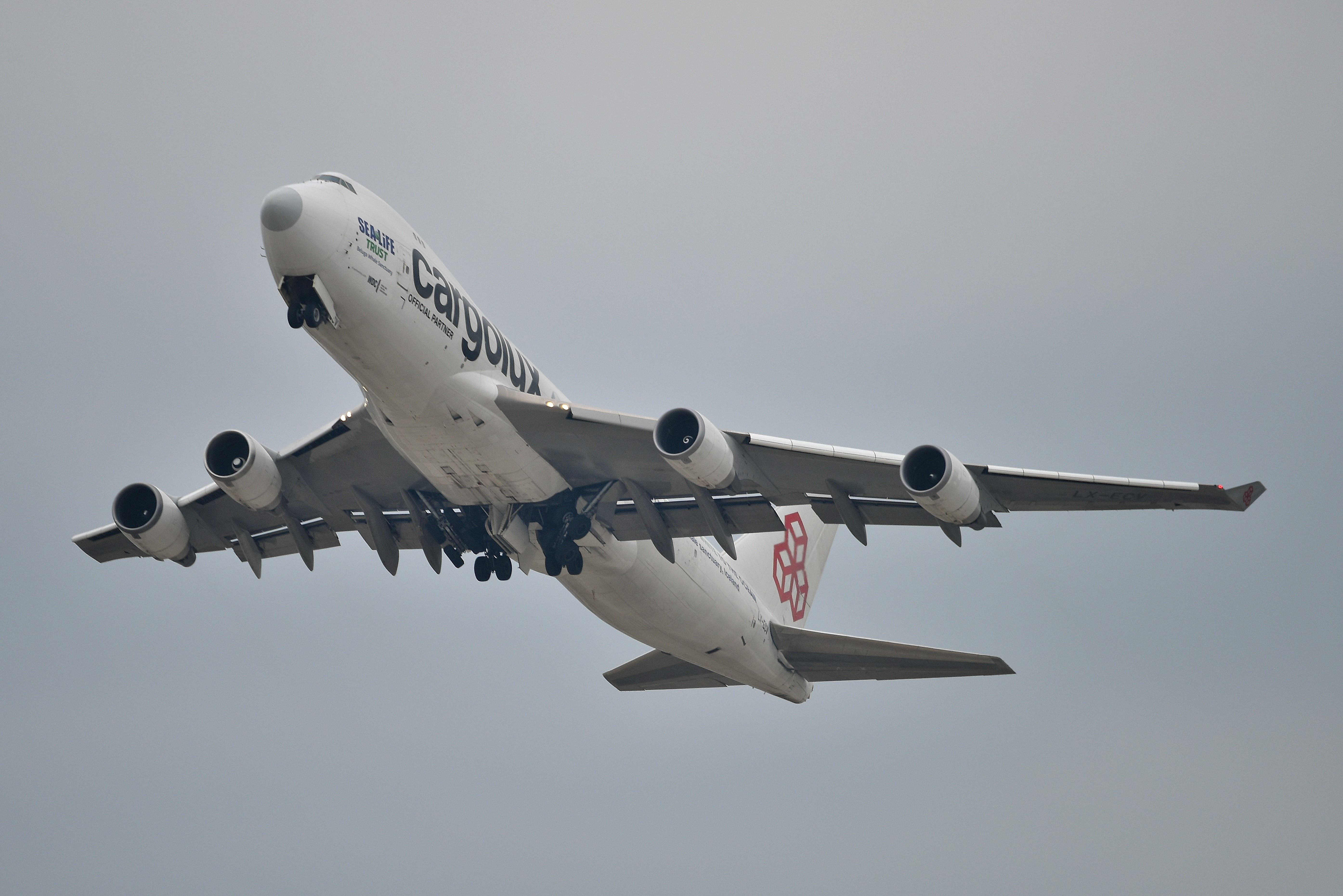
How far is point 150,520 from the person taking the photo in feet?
81.4

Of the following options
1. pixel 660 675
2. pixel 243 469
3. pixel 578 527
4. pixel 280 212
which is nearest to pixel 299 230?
pixel 280 212

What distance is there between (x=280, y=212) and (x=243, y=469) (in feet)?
22.5

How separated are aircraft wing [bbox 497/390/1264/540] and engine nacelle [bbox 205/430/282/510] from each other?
18.2 feet

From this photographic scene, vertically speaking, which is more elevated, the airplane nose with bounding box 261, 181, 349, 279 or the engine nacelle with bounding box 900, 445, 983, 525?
the airplane nose with bounding box 261, 181, 349, 279

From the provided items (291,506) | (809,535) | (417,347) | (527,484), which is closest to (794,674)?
(809,535)

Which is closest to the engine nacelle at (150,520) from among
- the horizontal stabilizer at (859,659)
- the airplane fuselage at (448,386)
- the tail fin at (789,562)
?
the airplane fuselage at (448,386)

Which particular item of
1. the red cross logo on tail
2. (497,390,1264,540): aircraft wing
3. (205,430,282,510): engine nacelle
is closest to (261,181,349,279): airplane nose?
(497,390,1264,540): aircraft wing

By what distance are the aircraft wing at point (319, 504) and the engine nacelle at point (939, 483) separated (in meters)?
10.1

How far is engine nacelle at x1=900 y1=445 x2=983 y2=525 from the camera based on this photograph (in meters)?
19.8

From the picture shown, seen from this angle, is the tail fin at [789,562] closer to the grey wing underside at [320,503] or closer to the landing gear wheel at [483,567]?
the landing gear wheel at [483,567]

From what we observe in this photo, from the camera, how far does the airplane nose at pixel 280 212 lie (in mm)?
18234

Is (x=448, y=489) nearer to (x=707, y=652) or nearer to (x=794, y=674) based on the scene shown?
(x=707, y=652)

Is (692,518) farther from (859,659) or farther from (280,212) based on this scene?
(280,212)

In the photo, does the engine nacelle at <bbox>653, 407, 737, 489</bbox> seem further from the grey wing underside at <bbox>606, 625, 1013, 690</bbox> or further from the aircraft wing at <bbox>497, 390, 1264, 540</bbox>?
the grey wing underside at <bbox>606, 625, 1013, 690</bbox>
